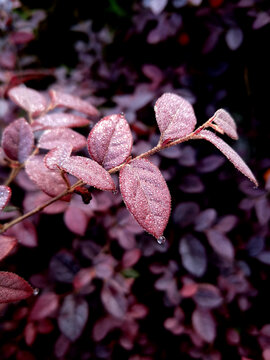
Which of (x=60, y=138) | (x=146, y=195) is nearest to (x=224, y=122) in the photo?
(x=146, y=195)

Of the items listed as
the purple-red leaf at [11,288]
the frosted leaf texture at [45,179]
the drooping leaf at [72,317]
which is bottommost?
the drooping leaf at [72,317]

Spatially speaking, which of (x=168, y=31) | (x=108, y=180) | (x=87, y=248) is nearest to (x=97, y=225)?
(x=87, y=248)

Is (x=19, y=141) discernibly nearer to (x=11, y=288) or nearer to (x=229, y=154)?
(x=11, y=288)

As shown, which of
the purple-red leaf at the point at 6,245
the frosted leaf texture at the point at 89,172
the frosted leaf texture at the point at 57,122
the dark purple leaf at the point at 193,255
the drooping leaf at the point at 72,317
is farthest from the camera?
the dark purple leaf at the point at 193,255

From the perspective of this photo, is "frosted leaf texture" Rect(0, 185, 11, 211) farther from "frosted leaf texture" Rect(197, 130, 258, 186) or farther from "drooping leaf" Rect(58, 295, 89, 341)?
"drooping leaf" Rect(58, 295, 89, 341)

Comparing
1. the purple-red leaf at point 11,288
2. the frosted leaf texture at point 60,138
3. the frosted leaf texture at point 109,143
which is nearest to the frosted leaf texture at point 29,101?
the frosted leaf texture at point 60,138

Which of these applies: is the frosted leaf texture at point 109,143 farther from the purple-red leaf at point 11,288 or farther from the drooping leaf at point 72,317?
the drooping leaf at point 72,317
